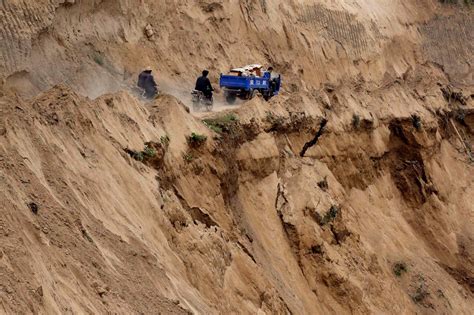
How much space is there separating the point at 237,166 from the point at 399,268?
623 centimetres

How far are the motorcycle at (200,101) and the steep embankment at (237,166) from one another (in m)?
1.77

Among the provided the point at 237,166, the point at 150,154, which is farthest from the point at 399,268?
the point at 150,154

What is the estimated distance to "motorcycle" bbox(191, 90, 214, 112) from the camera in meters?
21.8

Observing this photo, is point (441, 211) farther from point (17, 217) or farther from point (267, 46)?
point (17, 217)

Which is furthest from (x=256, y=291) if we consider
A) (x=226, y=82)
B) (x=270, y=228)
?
(x=226, y=82)

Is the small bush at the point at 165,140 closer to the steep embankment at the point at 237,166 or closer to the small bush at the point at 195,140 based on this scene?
the steep embankment at the point at 237,166

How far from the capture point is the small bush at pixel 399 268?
21.7 m

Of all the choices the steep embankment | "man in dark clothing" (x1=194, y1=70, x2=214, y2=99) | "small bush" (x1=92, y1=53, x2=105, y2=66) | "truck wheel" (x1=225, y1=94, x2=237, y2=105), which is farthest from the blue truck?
"small bush" (x1=92, y1=53, x2=105, y2=66)

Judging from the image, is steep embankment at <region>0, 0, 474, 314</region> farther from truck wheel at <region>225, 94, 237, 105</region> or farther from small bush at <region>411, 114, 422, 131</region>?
truck wheel at <region>225, 94, 237, 105</region>

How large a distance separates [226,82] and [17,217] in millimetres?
15317

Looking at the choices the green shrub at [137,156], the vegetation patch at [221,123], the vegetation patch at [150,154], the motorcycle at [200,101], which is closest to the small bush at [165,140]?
the vegetation patch at [150,154]

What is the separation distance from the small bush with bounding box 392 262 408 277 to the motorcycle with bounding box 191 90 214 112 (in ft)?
20.4

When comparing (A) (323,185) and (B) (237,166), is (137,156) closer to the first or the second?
(B) (237,166)

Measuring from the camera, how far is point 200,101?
22.0 meters
